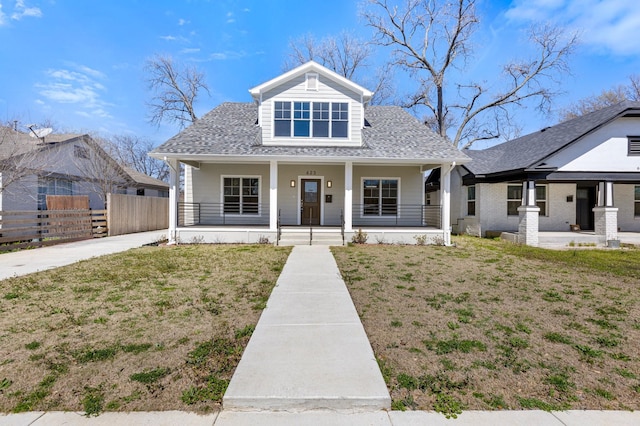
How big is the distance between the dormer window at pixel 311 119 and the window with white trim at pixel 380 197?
2.87 m

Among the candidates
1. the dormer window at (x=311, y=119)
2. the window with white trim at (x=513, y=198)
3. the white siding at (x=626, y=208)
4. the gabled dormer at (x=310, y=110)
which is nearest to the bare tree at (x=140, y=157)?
the gabled dormer at (x=310, y=110)

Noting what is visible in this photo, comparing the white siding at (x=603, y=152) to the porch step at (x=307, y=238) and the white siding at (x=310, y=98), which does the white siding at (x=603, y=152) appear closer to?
the white siding at (x=310, y=98)

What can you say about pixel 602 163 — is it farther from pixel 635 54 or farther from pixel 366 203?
pixel 635 54

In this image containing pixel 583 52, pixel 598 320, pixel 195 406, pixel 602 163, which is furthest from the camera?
pixel 583 52

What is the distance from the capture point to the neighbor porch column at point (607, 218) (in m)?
12.6

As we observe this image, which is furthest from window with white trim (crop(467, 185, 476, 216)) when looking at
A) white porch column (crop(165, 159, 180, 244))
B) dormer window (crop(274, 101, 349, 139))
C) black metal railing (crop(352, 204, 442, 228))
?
white porch column (crop(165, 159, 180, 244))

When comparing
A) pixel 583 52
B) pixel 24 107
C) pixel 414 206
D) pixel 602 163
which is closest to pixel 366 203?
pixel 414 206

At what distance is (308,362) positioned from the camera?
3111 millimetres

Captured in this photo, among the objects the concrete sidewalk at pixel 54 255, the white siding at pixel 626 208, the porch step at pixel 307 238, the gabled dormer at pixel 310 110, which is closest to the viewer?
the concrete sidewalk at pixel 54 255

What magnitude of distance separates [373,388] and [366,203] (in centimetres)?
1199

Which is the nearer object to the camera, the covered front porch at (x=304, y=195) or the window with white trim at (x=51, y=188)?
the covered front porch at (x=304, y=195)

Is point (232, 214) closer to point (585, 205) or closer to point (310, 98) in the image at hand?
point (310, 98)

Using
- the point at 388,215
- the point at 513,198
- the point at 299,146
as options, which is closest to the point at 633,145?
the point at 513,198

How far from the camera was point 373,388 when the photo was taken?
104 inches
